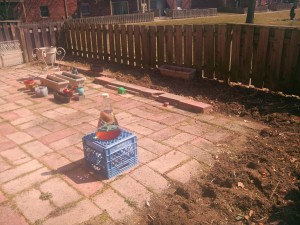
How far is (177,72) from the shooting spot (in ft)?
25.1

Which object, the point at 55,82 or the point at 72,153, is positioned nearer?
the point at 72,153

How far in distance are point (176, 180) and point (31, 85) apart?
568 centimetres

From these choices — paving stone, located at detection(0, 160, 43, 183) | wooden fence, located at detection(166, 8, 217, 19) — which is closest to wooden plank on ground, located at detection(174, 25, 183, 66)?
paving stone, located at detection(0, 160, 43, 183)

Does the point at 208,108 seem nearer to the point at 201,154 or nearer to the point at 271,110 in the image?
the point at 271,110

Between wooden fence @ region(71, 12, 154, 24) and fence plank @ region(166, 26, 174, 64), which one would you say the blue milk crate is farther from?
wooden fence @ region(71, 12, 154, 24)

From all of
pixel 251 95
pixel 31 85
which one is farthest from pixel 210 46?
pixel 31 85

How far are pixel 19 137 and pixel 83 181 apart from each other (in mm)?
2040

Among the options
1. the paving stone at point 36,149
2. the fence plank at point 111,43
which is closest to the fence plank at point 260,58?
the paving stone at point 36,149

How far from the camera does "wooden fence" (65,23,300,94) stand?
5980 millimetres

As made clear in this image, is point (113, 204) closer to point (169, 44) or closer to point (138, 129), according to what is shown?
point (138, 129)

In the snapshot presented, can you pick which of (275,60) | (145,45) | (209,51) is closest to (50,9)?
(145,45)

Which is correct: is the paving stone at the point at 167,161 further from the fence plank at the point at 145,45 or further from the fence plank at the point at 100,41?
the fence plank at the point at 100,41

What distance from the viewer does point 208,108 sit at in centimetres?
596

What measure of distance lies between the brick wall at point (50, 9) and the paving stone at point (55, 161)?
2894 centimetres
